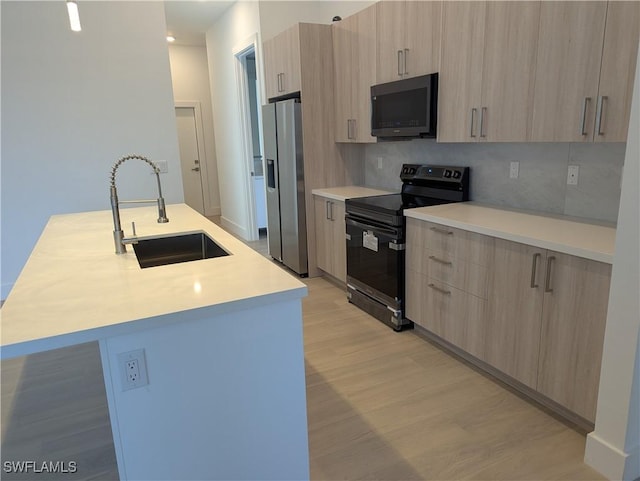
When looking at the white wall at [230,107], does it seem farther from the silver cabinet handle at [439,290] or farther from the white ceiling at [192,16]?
the silver cabinet handle at [439,290]

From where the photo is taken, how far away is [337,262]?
3945 mm

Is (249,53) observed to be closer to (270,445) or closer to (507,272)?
(507,272)

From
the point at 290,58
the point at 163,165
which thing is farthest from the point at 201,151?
the point at 290,58

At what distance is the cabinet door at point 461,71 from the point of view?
2533 mm

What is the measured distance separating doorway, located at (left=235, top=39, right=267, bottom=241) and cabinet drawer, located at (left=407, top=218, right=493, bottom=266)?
271 cm

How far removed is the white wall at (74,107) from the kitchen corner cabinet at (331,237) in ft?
5.43

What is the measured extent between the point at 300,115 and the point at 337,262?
4.57 feet

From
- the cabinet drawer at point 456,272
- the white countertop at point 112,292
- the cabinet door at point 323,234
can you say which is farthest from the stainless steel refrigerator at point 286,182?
the white countertop at point 112,292

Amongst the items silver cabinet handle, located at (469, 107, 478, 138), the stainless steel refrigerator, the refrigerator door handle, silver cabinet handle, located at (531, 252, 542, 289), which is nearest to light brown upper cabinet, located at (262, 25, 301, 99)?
the stainless steel refrigerator

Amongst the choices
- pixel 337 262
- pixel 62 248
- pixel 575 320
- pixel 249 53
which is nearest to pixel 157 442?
pixel 62 248

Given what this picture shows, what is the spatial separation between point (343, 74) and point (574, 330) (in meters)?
2.89

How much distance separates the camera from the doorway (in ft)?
18.2

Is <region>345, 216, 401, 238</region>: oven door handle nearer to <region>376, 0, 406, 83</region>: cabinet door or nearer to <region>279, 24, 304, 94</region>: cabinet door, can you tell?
<region>376, 0, 406, 83</region>: cabinet door

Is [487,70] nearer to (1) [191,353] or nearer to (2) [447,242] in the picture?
(2) [447,242]
